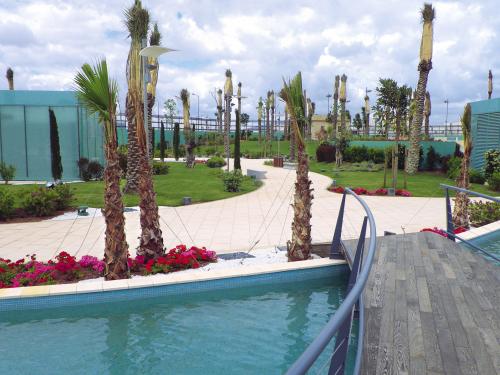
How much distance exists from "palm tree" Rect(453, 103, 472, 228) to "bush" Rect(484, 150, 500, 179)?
12.6m

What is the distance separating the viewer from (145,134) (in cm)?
764

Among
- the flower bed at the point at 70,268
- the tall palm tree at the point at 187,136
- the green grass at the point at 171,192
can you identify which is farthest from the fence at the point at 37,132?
the flower bed at the point at 70,268

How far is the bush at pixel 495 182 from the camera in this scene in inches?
802

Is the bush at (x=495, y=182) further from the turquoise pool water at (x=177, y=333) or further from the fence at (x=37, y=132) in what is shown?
the fence at (x=37, y=132)

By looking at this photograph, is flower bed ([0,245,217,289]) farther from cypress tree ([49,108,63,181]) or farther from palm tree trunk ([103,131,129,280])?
cypress tree ([49,108,63,181])

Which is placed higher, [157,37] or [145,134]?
[157,37]

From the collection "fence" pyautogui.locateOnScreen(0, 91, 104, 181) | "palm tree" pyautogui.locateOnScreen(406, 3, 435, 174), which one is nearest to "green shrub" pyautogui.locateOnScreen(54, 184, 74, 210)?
"fence" pyautogui.locateOnScreen(0, 91, 104, 181)

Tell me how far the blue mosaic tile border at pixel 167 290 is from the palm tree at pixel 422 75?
22002 millimetres

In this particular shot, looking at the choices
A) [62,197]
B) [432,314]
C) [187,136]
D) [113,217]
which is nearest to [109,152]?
[113,217]

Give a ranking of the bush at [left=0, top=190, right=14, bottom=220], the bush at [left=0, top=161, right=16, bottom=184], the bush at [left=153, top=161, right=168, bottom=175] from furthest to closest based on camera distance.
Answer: the bush at [left=153, top=161, right=168, bottom=175] → the bush at [left=0, top=161, right=16, bottom=184] → the bush at [left=0, top=190, right=14, bottom=220]

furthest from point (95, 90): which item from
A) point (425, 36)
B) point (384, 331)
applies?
point (425, 36)

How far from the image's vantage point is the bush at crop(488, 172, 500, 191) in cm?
2038

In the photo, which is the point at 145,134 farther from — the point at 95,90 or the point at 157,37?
the point at 157,37

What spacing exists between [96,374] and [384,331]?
3210mm
